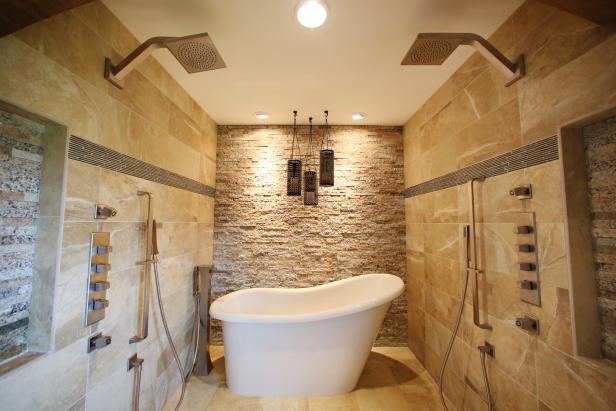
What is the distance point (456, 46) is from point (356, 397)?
99.1 inches

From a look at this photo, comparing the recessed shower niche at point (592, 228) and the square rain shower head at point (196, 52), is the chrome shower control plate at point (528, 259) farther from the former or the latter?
the square rain shower head at point (196, 52)

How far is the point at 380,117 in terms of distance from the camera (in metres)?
2.91

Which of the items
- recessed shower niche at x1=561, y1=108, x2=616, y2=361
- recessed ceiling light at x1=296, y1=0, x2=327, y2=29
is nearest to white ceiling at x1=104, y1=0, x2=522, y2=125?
recessed ceiling light at x1=296, y1=0, x2=327, y2=29

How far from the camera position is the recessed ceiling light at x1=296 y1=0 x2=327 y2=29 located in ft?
4.46

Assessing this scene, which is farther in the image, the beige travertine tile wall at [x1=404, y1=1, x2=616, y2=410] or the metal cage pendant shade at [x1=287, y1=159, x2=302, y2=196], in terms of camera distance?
the metal cage pendant shade at [x1=287, y1=159, x2=302, y2=196]

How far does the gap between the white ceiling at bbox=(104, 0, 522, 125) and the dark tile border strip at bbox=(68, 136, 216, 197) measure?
0.77 m

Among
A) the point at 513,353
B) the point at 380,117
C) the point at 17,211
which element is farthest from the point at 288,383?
the point at 380,117

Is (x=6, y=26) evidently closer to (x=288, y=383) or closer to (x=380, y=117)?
(x=288, y=383)

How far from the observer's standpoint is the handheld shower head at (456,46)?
1339 mm

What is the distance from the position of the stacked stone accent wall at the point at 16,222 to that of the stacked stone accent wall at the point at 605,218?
241cm

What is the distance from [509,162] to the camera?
1.49 meters

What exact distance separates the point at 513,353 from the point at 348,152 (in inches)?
90.6

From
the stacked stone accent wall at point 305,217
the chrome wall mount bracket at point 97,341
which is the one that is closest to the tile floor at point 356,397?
the stacked stone accent wall at point 305,217

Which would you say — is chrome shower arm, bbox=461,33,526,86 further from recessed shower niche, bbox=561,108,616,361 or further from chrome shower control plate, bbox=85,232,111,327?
chrome shower control plate, bbox=85,232,111,327
